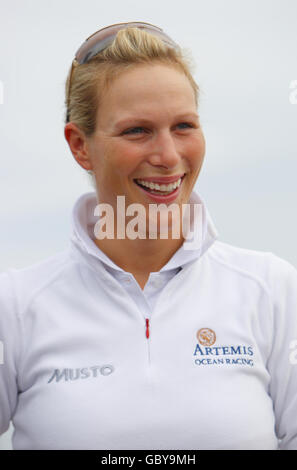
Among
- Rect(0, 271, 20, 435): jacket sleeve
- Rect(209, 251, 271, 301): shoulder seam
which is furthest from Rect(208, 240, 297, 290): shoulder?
Rect(0, 271, 20, 435): jacket sleeve

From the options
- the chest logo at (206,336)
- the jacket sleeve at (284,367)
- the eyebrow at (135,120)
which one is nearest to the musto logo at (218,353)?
the chest logo at (206,336)

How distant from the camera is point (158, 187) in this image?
3.22m

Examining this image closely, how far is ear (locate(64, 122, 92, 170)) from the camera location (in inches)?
135

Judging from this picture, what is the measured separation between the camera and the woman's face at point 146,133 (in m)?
3.13

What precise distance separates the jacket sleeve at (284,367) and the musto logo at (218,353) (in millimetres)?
145

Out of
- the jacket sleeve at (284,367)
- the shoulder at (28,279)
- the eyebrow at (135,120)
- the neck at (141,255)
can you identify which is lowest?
the jacket sleeve at (284,367)

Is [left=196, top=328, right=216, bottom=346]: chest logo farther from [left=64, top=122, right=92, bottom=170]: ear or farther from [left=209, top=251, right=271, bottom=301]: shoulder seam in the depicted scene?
[left=64, top=122, right=92, bottom=170]: ear

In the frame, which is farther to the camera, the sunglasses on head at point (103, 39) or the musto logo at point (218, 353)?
the sunglasses on head at point (103, 39)

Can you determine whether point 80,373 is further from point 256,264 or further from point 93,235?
point 256,264

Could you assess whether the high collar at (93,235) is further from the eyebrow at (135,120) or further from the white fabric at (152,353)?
the eyebrow at (135,120)

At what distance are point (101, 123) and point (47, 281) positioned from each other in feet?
2.61

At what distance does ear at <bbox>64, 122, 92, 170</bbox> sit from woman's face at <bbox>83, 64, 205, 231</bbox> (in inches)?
6.3

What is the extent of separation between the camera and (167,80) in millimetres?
3195
